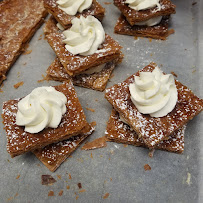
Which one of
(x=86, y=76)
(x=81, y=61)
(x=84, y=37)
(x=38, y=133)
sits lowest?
(x=86, y=76)

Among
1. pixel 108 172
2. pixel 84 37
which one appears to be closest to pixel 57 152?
pixel 108 172

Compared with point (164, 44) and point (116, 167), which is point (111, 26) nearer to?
point (164, 44)

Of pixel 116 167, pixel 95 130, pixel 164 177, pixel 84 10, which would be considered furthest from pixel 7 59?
→ pixel 164 177

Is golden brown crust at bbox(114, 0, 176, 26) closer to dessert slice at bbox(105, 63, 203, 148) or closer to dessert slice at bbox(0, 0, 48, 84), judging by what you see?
dessert slice at bbox(105, 63, 203, 148)

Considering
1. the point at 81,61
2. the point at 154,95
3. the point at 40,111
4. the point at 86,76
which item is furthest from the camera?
the point at 86,76

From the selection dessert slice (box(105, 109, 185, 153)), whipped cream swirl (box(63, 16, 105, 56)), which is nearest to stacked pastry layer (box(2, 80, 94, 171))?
dessert slice (box(105, 109, 185, 153))

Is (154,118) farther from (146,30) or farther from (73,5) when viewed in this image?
(73,5)
